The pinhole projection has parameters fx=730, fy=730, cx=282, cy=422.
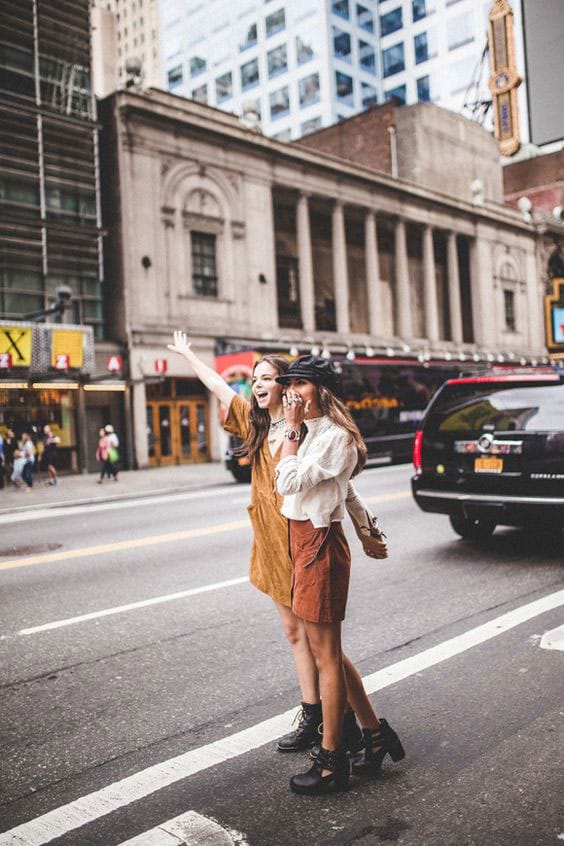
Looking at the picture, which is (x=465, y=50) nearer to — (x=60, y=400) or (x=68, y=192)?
(x=68, y=192)

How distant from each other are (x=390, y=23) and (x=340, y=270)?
120ft

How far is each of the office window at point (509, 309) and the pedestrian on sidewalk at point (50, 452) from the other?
99.6ft

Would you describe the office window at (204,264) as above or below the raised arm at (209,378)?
above

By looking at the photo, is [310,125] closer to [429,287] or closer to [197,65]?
[197,65]

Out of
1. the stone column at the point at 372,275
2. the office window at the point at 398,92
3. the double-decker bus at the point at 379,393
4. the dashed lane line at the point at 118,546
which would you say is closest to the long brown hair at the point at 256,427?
the dashed lane line at the point at 118,546

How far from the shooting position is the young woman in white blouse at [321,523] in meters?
Answer: 3.17

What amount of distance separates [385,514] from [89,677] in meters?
7.17

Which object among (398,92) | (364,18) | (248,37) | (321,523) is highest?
(248,37)

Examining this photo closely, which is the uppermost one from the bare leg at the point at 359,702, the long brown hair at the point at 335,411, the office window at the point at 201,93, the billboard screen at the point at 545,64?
the office window at the point at 201,93

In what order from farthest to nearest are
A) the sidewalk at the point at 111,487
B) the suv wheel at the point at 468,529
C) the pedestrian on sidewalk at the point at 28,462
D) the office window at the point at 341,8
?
the office window at the point at 341,8
the pedestrian on sidewalk at the point at 28,462
the sidewalk at the point at 111,487
the suv wheel at the point at 468,529

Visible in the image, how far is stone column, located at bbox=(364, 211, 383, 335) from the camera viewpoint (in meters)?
35.8

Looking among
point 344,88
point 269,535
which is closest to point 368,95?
point 344,88

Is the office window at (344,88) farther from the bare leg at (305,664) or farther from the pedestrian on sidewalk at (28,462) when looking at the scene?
the bare leg at (305,664)

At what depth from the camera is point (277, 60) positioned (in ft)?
214
